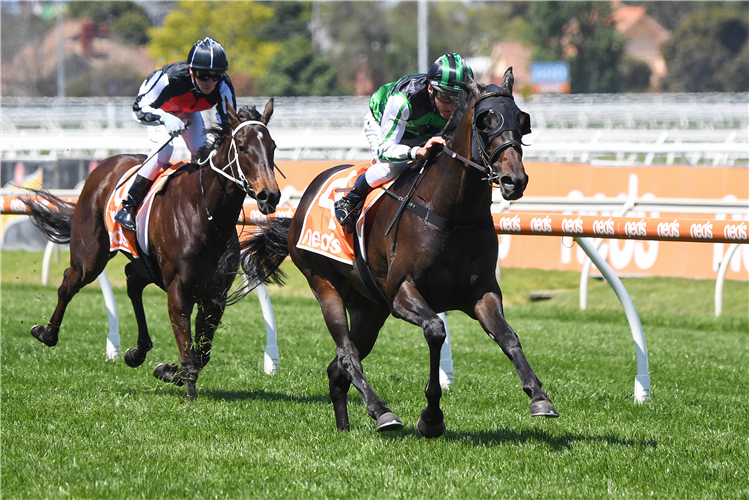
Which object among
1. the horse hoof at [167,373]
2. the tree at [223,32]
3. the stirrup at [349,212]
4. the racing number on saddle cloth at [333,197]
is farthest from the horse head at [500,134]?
the tree at [223,32]

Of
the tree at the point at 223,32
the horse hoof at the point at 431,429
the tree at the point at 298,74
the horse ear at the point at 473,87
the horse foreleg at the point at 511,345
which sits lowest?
the horse hoof at the point at 431,429

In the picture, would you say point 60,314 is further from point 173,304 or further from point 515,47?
point 515,47

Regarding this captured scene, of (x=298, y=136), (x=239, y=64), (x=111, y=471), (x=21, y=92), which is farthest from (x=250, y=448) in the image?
(x=21, y=92)

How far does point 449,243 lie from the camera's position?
4.75 meters

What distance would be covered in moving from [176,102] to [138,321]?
155 centimetres

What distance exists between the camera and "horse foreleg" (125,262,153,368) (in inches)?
268

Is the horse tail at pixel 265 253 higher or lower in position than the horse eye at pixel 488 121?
lower

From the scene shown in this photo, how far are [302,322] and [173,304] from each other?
3807 millimetres

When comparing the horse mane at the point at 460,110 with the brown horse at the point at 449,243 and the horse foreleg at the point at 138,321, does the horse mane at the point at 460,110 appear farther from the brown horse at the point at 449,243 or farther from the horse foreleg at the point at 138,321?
the horse foreleg at the point at 138,321

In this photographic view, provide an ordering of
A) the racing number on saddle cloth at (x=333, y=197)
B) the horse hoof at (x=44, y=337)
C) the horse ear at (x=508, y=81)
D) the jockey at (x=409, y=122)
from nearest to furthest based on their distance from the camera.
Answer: the horse ear at (x=508, y=81) → the jockey at (x=409, y=122) → the racing number on saddle cloth at (x=333, y=197) → the horse hoof at (x=44, y=337)

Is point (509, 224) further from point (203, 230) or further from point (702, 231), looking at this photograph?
point (203, 230)

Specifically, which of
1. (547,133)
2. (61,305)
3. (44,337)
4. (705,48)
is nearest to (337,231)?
(61,305)

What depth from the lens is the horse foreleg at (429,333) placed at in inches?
183

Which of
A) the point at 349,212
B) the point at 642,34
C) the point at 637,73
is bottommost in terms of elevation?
the point at 349,212
